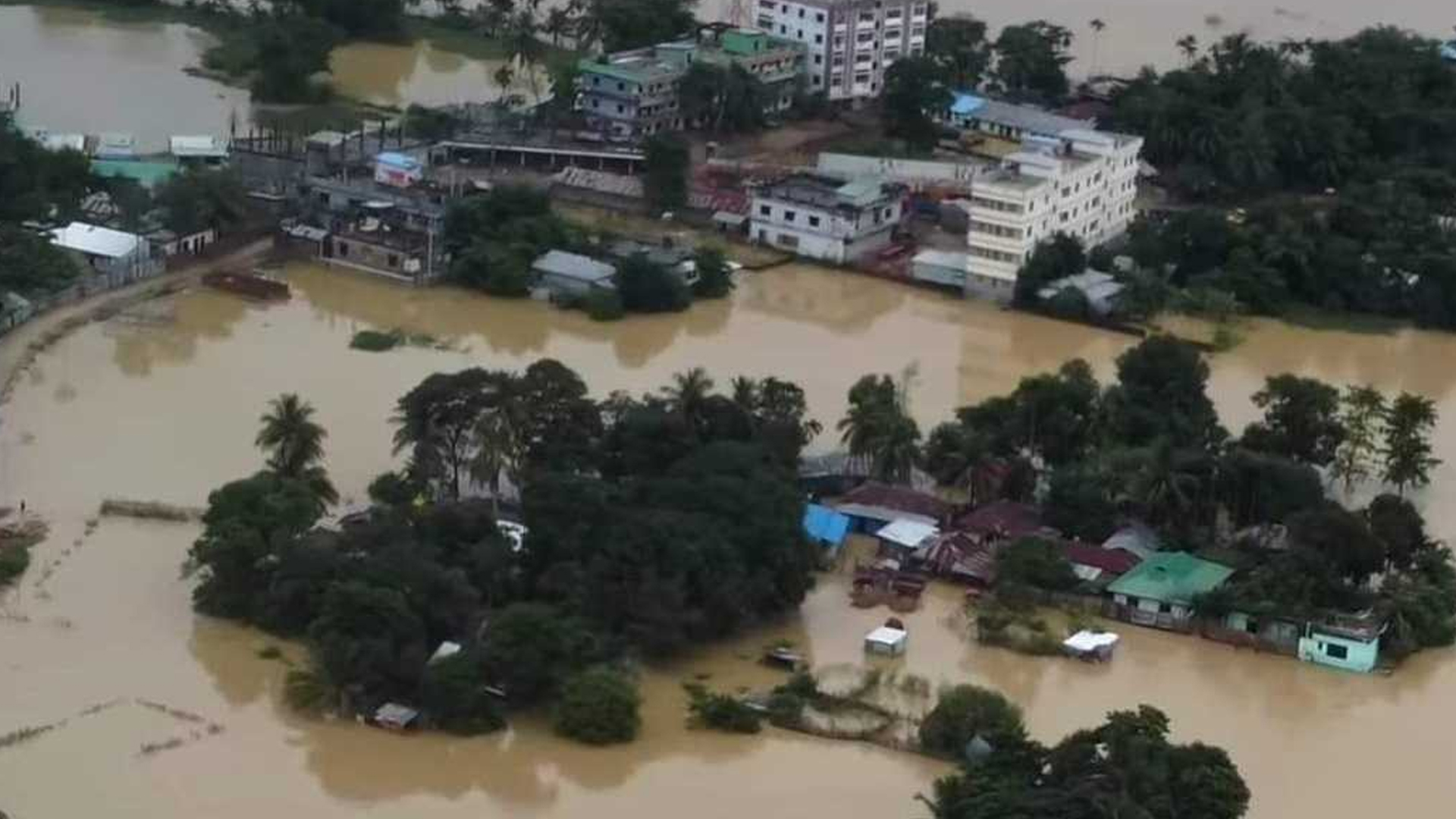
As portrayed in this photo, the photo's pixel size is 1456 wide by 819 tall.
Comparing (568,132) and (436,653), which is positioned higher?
(568,132)

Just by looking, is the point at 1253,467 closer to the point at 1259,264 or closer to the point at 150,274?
the point at 1259,264

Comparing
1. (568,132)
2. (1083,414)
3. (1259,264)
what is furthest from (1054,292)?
(568,132)

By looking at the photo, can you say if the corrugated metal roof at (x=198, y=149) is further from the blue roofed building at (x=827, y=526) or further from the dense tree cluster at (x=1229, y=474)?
the blue roofed building at (x=827, y=526)

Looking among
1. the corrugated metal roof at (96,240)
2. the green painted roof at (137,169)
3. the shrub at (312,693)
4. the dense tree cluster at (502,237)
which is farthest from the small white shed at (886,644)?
the green painted roof at (137,169)

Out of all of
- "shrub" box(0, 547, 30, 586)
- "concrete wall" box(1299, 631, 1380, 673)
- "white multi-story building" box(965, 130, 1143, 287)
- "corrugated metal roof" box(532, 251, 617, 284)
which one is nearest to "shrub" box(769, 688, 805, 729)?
"concrete wall" box(1299, 631, 1380, 673)

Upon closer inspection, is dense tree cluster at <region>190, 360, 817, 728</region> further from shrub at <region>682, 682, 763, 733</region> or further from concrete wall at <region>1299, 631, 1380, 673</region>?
concrete wall at <region>1299, 631, 1380, 673</region>

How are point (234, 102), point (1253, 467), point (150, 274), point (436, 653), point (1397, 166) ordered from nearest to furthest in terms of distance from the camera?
1. point (436, 653)
2. point (1253, 467)
3. point (150, 274)
4. point (1397, 166)
5. point (234, 102)
